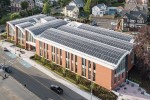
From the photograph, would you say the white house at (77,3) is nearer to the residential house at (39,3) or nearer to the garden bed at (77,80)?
the residential house at (39,3)

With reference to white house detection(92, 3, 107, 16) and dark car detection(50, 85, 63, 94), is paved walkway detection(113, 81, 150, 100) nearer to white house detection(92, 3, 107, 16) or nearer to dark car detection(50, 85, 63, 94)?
dark car detection(50, 85, 63, 94)

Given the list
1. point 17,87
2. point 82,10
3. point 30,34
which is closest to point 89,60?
point 17,87

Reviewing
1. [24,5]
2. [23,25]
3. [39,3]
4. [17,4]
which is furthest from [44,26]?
[39,3]

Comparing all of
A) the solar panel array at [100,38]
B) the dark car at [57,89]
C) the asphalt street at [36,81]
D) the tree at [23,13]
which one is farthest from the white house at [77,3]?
the dark car at [57,89]

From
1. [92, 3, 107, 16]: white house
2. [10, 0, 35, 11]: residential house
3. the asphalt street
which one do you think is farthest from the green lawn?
[10, 0, 35, 11]: residential house

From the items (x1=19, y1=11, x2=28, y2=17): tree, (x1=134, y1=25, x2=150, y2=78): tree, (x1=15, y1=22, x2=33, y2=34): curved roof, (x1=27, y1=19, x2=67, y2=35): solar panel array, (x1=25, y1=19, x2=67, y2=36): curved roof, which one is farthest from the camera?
(x1=19, y1=11, x2=28, y2=17): tree

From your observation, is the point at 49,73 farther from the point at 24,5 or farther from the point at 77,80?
the point at 24,5
